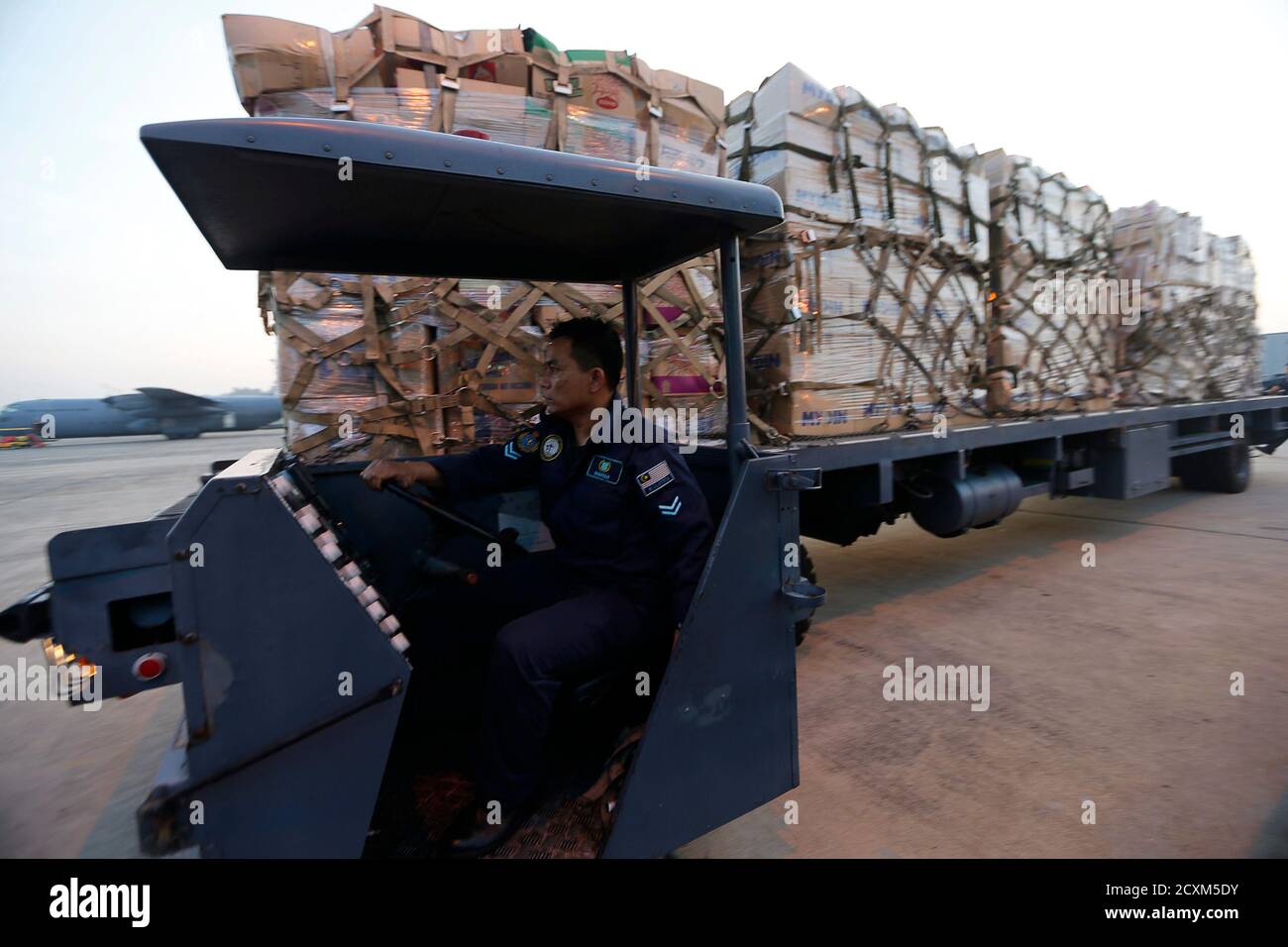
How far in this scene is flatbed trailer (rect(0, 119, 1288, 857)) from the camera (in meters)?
1.30

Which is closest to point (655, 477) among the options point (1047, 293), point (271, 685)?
point (271, 685)

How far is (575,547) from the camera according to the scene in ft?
6.91

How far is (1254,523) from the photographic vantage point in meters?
6.52

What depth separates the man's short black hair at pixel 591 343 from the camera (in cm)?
208

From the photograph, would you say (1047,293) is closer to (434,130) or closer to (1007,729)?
(1007,729)

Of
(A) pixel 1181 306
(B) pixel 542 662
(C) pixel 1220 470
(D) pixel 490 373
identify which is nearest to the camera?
(B) pixel 542 662

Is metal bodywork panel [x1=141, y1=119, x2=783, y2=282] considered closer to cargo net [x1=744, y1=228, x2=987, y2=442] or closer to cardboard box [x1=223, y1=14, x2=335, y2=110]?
cardboard box [x1=223, y1=14, x2=335, y2=110]

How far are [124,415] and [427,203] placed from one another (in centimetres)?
3323

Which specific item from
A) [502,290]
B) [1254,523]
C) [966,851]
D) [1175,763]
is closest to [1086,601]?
[1175,763]

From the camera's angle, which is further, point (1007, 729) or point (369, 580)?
point (1007, 729)

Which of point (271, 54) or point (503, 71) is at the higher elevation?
point (503, 71)

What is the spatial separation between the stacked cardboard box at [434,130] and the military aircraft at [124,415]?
28.3 m

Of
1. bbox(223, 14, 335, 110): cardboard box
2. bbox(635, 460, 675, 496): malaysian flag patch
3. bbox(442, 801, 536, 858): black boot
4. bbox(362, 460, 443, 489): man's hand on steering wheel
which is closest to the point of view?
bbox(442, 801, 536, 858): black boot

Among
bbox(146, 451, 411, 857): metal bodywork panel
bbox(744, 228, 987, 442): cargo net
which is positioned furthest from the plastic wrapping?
bbox(146, 451, 411, 857): metal bodywork panel
